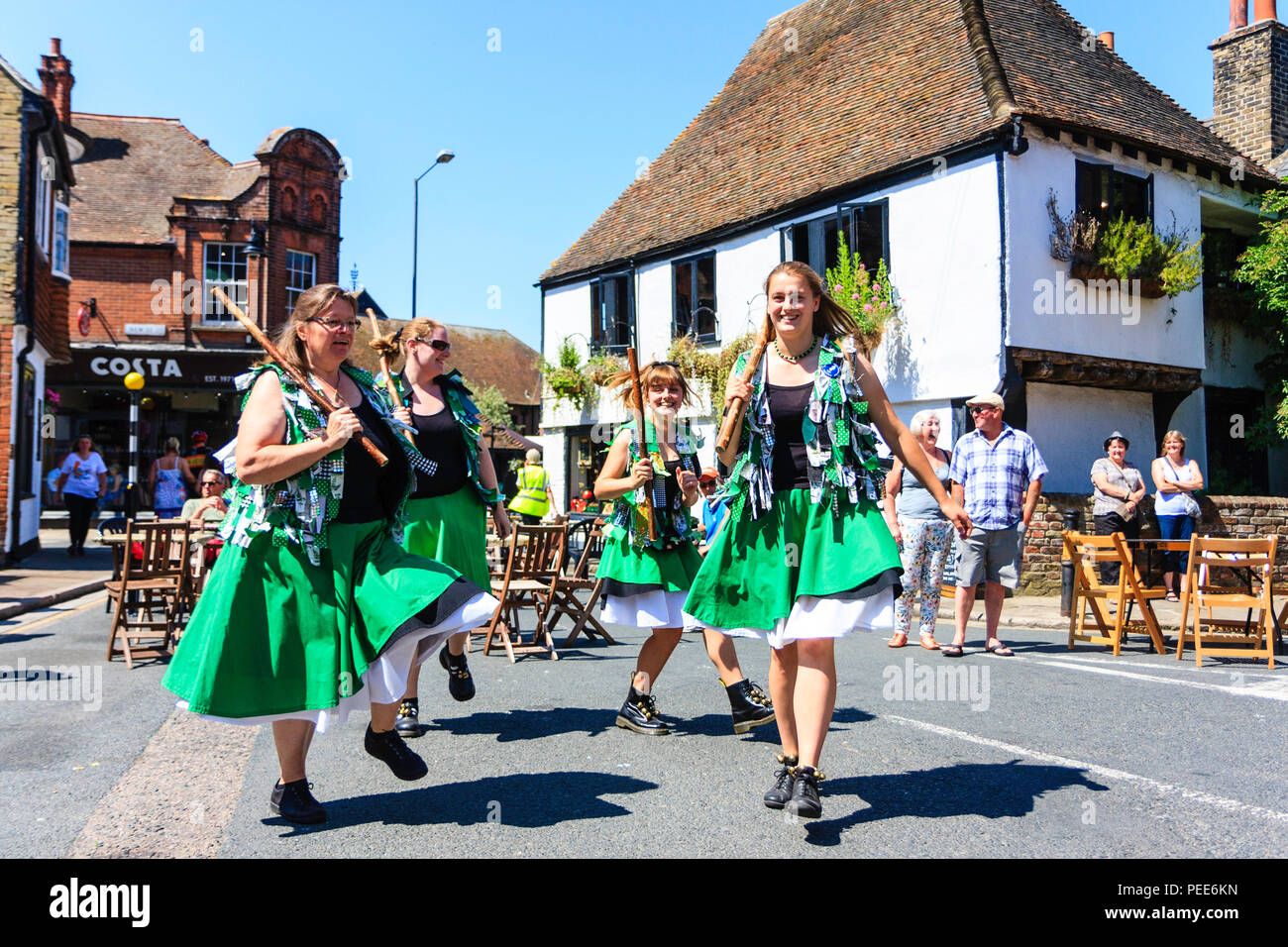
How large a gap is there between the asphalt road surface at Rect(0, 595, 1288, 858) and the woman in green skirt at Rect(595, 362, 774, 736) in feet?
0.70

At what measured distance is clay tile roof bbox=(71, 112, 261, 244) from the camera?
90.3 feet

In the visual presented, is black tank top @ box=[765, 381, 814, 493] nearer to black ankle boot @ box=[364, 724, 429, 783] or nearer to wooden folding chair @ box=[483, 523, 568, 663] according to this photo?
black ankle boot @ box=[364, 724, 429, 783]

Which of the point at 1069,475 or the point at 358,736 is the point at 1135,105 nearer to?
the point at 1069,475

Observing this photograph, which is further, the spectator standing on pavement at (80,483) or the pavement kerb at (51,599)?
the spectator standing on pavement at (80,483)

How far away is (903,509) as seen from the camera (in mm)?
8578

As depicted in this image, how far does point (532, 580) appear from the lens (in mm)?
8281

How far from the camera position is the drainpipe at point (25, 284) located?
15.1 m

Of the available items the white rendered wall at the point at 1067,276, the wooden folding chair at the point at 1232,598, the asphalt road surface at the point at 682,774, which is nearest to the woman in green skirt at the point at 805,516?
the asphalt road surface at the point at 682,774

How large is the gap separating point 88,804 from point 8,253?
46.4ft

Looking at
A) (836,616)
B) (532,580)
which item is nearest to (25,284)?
(532,580)

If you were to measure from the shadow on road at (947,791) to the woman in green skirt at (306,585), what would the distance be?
150 cm

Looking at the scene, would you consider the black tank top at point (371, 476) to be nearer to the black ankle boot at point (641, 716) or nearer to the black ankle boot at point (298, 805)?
the black ankle boot at point (298, 805)

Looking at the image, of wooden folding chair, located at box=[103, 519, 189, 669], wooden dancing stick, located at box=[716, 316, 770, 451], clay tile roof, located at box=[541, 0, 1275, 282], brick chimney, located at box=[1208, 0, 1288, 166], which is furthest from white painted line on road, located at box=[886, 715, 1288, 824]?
brick chimney, located at box=[1208, 0, 1288, 166]
